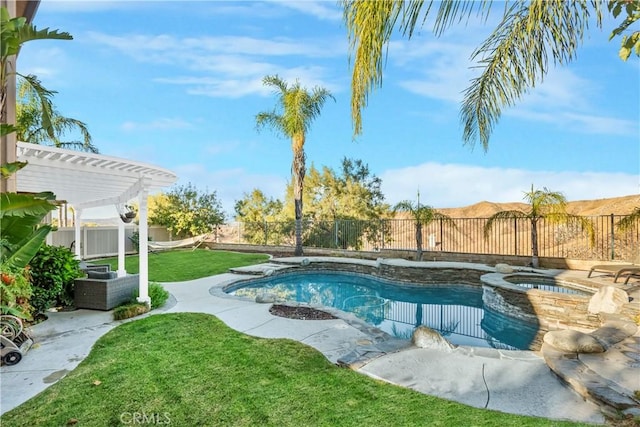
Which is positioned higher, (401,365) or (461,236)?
(461,236)

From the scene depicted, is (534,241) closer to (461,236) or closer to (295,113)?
(461,236)

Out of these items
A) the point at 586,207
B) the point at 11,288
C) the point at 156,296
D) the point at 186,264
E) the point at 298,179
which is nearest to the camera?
the point at 11,288

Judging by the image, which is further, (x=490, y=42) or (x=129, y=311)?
(x=129, y=311)

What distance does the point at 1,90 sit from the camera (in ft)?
12.3

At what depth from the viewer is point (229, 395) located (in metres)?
2.99

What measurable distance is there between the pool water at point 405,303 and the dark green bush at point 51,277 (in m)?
3.86

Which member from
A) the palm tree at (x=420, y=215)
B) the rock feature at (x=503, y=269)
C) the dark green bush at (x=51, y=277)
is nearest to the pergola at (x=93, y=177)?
the dark green bush at (x=51, y=277)

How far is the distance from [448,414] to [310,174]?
17.9 metres

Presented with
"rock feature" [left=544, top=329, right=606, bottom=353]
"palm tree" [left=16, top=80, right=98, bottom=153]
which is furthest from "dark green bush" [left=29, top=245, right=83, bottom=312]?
"rock feature" [left=544, top=329, right=606, bottom=353]

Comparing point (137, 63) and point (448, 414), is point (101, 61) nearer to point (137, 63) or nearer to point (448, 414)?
point (137, 63)

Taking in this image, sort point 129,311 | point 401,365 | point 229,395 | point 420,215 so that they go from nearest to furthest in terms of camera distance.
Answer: point 229,395, point 401,365, point 129,311, point 420,215

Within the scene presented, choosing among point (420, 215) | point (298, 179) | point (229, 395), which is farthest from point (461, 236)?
point (229, 395)

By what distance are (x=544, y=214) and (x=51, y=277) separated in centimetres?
1294

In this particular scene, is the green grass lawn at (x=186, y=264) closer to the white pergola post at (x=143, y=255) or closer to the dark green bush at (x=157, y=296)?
the dark green bush at (x=157, y=296)
